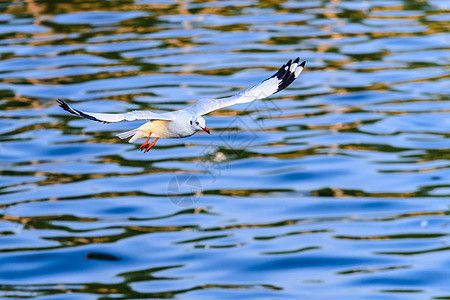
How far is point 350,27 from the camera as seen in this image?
31.0m

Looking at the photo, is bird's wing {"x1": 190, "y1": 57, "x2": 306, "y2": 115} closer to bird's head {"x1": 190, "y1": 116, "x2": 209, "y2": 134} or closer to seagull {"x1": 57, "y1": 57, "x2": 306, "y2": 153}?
seagull {"x1": 57, "y1": 57, "x2": 306, "y2": 153}

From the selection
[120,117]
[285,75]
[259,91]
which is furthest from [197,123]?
[285,75]

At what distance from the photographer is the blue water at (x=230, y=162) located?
17391 millimetres

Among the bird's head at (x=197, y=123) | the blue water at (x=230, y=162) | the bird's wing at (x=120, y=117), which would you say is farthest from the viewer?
the blue water at (x=230, y=162)

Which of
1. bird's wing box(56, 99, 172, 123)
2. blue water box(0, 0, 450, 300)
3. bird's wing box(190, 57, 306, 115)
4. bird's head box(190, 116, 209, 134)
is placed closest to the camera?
bird's wing box(56, 99, 172, 123)

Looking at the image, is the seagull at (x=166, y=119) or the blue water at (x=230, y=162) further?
the blue water at (x=230, y=162)

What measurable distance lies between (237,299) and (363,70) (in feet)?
39.6

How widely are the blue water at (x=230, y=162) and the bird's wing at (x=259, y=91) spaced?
650 cm

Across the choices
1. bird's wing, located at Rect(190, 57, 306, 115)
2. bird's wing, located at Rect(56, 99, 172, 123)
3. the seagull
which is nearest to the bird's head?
the seagull

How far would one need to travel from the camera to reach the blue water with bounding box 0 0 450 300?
17391 millimetres

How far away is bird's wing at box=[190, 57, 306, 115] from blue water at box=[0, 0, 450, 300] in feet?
21.3

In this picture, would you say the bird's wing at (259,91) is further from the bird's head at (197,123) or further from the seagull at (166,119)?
the bird's head at (197,123)

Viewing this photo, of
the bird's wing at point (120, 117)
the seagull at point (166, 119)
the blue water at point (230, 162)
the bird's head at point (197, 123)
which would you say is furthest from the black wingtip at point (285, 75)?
the blue water at point (230, 162)

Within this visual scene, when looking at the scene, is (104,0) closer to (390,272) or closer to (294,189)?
(294,189)
